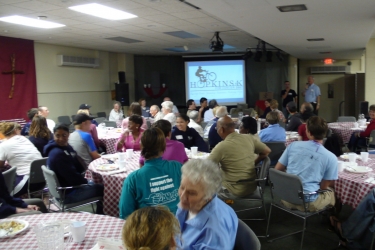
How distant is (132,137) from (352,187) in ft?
9.32

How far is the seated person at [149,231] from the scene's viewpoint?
1144mm

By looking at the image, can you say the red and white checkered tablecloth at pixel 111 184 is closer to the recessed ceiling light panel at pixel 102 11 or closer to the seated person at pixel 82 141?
the seated person at pixel 82 141

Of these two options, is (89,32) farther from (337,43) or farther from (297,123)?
(337,43)

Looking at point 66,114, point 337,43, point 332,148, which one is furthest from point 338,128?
point 66,114

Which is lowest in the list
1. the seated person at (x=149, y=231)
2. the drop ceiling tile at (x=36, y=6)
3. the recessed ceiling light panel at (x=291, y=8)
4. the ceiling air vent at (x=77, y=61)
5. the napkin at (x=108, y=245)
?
the napkin at (x=108, y=245)

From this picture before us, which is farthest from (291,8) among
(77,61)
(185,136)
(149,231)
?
(77,61)

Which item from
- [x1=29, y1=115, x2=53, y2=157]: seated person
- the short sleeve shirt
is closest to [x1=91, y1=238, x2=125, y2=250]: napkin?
the short sleeve shirt

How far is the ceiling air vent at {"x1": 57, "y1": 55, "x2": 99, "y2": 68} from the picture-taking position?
10102 mm

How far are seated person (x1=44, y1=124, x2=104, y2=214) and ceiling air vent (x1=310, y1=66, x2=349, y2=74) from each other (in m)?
12.6

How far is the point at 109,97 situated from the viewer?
12.4m

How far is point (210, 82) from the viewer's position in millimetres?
13055

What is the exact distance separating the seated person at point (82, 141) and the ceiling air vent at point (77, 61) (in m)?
6.01

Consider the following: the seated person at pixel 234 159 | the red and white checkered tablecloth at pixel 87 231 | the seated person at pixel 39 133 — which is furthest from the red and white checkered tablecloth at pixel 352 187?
the seated person at pixel 39 133

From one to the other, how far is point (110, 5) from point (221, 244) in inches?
190
